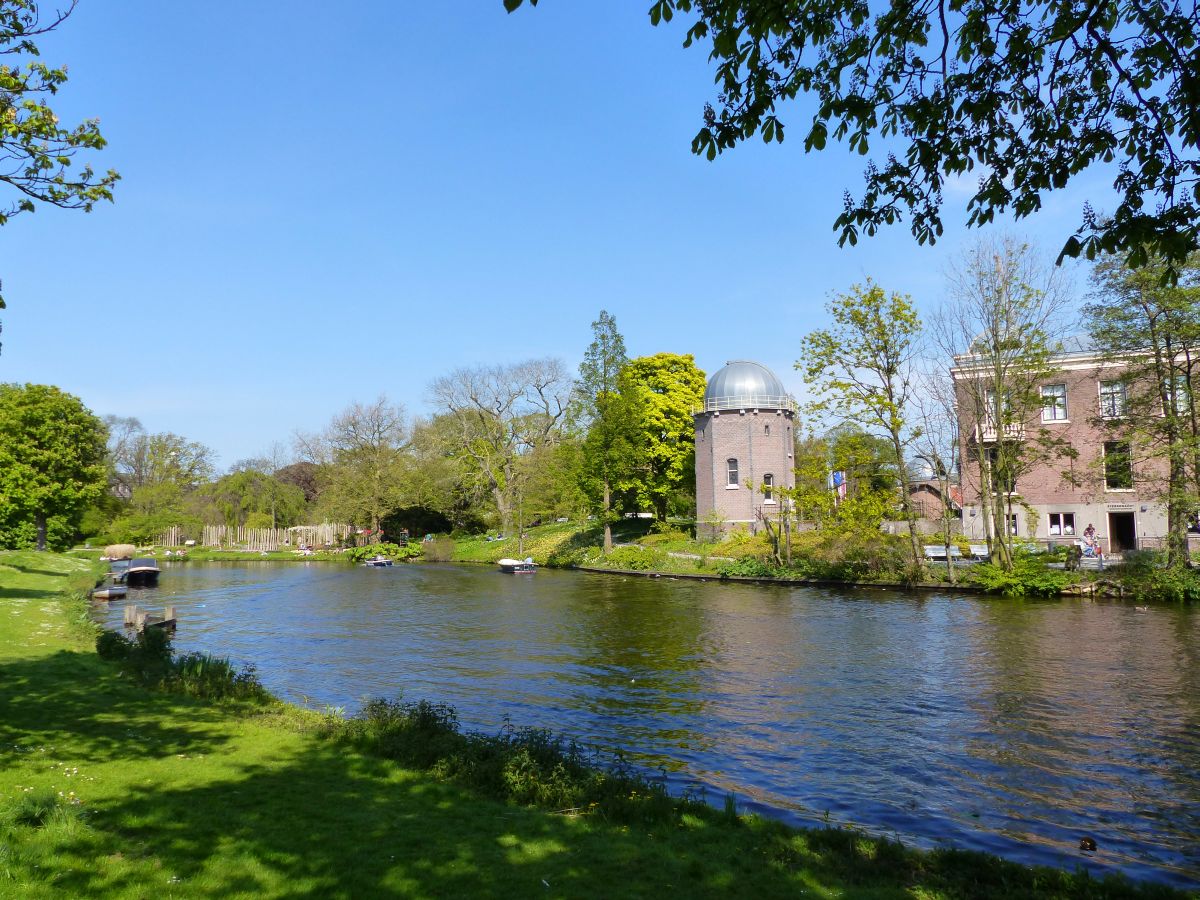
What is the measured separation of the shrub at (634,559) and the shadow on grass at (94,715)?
3121 centimetres

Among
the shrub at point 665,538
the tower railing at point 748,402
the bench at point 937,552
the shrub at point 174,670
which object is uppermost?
the tower railing at point 748,402

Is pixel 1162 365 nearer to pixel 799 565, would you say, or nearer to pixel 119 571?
pixel 799 565

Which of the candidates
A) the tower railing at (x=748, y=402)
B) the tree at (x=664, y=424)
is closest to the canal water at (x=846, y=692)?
the tower railing at (x=748, y=402)

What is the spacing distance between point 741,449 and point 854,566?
15.1m

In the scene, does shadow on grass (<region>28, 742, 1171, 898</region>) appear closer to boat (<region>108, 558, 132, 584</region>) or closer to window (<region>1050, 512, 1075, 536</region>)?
window (<region>1050, 512, 1075, 536</region>)

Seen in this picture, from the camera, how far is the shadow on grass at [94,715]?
28.6 feet

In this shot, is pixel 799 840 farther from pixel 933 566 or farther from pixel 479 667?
pixel 933 566

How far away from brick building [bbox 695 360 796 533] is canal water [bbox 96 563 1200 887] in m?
16.7

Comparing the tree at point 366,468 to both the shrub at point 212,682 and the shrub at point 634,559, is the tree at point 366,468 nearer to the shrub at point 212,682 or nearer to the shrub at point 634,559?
the shrub at point 634,559

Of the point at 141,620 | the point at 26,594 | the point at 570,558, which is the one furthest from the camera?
A: the point at 570,558

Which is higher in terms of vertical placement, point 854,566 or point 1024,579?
point 854,566

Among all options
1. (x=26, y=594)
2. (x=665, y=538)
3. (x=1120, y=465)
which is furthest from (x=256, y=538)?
(x=1120, y=465)

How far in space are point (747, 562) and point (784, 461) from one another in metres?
12.7

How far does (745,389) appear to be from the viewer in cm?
4841
